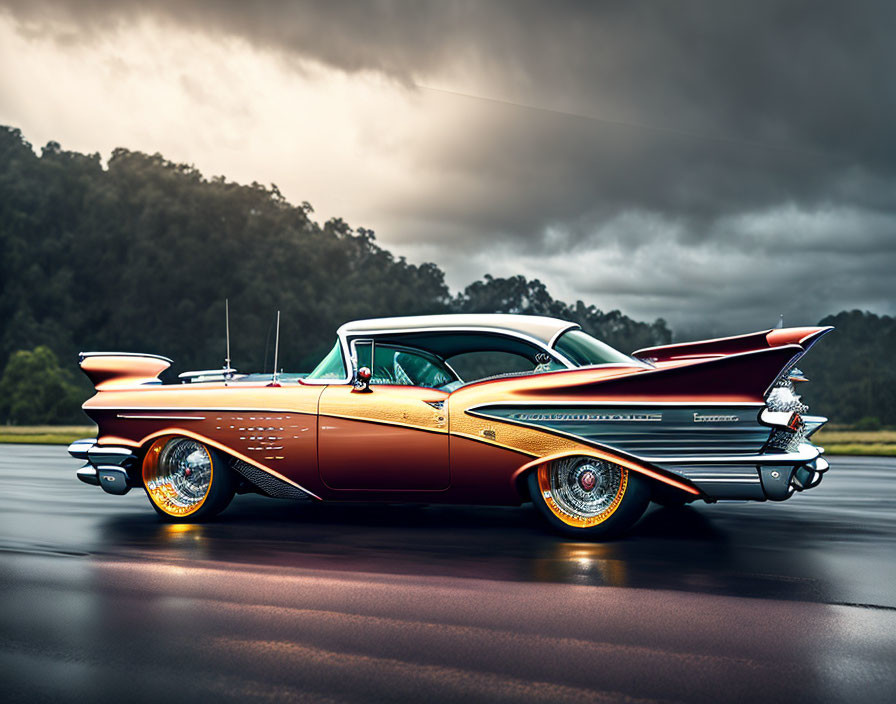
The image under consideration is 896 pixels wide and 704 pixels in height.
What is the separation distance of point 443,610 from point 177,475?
372 centimetres

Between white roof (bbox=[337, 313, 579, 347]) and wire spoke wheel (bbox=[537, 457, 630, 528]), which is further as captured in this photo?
white roof (bbox=[337, 313, 579, 347])

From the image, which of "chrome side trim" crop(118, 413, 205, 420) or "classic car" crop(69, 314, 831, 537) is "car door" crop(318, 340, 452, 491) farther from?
"chrome side trim" crop(118, 413, 205, 420)

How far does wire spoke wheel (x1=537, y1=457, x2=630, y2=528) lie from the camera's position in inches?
241

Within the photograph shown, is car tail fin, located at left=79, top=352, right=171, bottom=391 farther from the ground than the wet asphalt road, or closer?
farther from the ground

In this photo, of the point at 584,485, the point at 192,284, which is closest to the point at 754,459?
the point at 584,485

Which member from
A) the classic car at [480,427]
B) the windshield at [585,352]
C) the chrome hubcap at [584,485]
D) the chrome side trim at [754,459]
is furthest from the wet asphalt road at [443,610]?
the windshield at [585,352]

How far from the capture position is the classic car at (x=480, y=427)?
5.80 m

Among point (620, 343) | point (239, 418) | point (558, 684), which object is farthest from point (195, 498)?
point (620, 343)

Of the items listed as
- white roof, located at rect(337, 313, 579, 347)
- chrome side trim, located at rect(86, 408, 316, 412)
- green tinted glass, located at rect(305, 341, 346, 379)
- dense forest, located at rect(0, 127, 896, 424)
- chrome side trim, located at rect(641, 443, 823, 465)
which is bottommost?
chrome side trim, located at rect(641, 443, 823, 465)

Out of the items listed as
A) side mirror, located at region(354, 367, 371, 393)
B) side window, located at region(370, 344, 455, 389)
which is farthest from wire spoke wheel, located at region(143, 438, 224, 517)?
side window, located at region(370, 344, 455, 389)

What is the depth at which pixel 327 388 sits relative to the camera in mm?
6844

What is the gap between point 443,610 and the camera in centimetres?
442

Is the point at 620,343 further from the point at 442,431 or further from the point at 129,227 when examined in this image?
the point at 442,431

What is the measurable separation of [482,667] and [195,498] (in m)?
4.35
